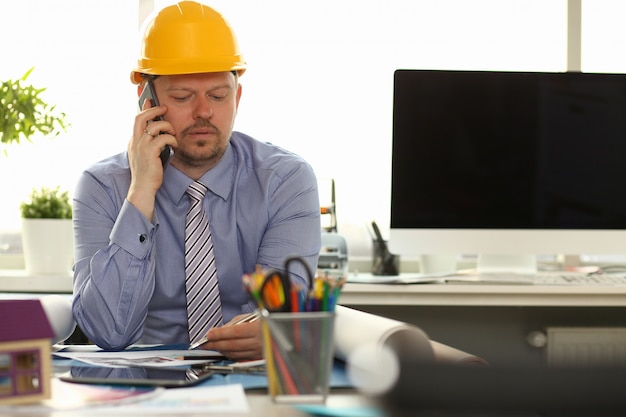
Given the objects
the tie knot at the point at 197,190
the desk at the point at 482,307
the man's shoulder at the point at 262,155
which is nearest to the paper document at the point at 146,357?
the tie knot at the point at 197,190

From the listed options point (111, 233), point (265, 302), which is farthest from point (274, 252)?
point (265, 302)

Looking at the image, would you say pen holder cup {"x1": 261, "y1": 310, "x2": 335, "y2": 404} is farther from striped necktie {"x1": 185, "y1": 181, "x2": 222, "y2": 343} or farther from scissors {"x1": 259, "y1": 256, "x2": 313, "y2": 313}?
striped necktie {"x1": 185, "y1": 181, "x2": 222, "y2": 343}

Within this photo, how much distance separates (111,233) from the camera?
1.84 meters

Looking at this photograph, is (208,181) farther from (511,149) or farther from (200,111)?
(511,149)

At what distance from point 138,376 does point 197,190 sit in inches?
32.8

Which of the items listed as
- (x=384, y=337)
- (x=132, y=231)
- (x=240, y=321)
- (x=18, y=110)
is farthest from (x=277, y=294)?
(x=18, y=110)

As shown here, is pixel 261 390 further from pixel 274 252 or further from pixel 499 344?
pixel 499 344

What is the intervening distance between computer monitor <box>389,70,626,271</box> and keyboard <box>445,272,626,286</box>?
0.08 meters

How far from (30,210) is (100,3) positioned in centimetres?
89

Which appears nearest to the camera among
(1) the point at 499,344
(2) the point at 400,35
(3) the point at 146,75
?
(3) the point at 146,75

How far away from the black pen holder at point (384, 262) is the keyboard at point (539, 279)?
306 mm

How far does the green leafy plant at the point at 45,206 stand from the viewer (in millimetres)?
2906

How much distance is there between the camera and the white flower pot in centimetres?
288

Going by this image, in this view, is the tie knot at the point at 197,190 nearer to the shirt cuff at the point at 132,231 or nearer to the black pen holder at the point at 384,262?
the shirt cuff at the point at 132,231
